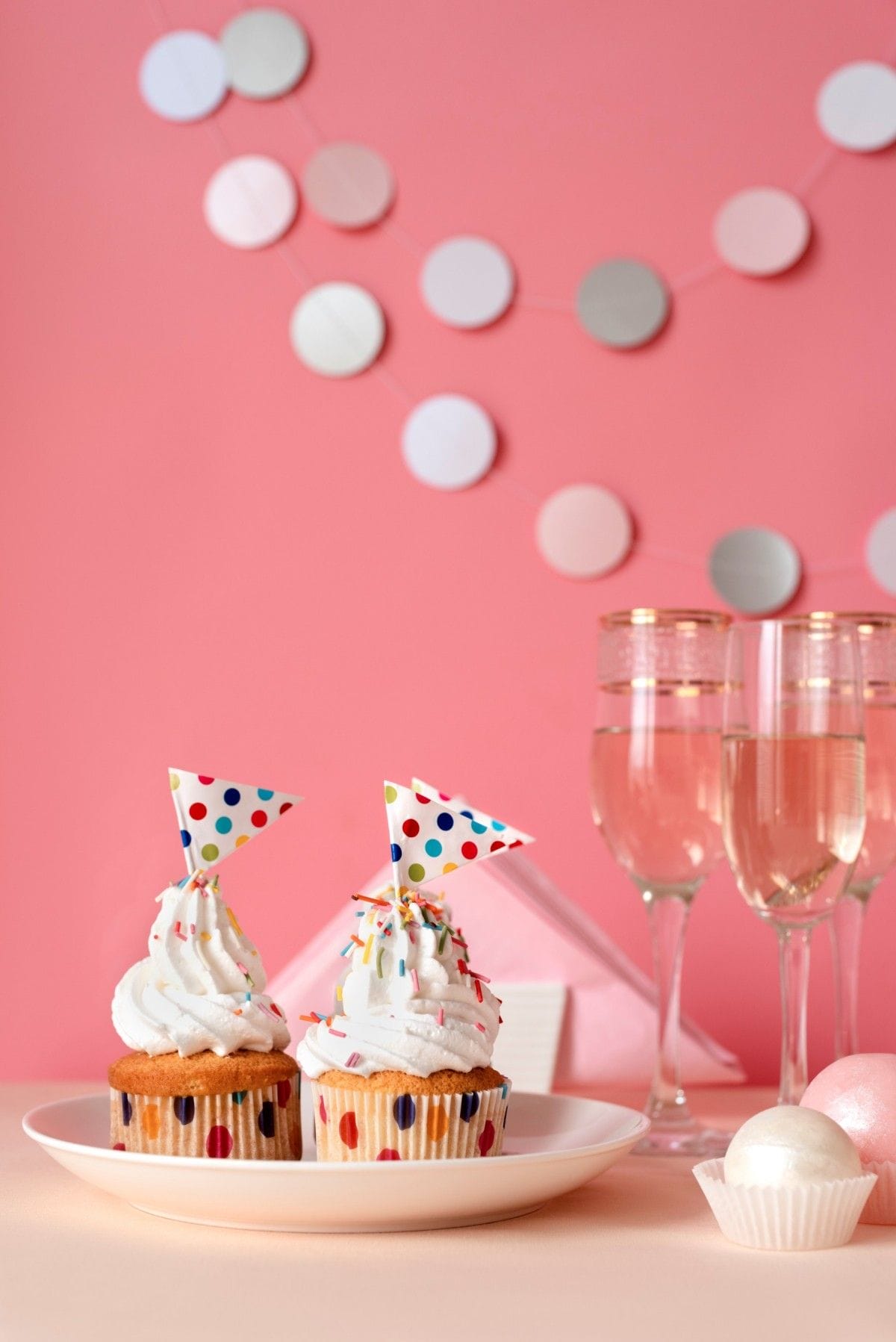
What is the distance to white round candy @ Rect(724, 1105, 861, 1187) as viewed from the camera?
717mm

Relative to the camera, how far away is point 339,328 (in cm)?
169

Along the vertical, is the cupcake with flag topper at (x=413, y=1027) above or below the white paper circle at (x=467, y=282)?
below

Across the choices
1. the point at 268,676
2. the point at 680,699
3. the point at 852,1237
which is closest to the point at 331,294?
the point at 268,676

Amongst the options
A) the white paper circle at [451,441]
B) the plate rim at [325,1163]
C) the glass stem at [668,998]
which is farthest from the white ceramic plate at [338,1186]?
the white paper circle at [451,441]

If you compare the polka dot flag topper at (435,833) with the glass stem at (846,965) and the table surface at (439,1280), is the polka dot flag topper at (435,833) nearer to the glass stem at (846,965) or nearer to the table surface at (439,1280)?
the table surface at (439,1280)

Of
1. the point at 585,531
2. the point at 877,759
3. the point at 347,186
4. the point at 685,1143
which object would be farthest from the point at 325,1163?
the point at 347,186

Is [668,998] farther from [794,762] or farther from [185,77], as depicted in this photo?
[185,77]

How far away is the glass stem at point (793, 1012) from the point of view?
94 centimetres

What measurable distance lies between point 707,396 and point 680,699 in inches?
28.5

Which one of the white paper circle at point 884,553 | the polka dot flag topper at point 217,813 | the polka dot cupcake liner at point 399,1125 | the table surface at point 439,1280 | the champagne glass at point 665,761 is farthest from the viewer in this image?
the white paper circle at point 884,553

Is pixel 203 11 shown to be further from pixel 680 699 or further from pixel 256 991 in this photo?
pixel 256 991

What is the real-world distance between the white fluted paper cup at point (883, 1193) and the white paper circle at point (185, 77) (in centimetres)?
141

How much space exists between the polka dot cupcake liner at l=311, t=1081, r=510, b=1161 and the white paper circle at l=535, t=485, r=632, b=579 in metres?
0.93

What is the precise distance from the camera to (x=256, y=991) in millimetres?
913
